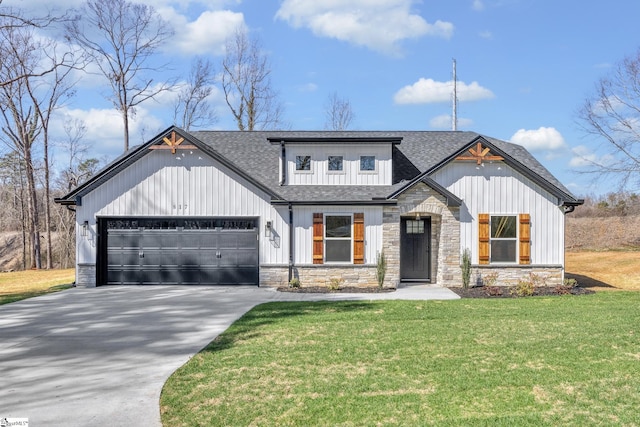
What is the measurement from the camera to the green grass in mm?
4941

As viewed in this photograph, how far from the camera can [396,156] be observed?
18.0 m

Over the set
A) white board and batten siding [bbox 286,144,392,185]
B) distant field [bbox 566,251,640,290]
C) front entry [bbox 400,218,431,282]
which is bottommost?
distant field [bbox 566,251,640,290]

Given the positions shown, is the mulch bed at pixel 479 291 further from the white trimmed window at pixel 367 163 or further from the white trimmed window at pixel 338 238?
the white trimmed window at pixel 367 163

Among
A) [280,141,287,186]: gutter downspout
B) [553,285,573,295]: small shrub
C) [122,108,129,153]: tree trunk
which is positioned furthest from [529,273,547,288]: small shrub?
[122,108,129,153]: tree trunk

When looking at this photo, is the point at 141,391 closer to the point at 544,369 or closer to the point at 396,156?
the point at 544,369

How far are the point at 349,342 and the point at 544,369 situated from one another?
9.95ft

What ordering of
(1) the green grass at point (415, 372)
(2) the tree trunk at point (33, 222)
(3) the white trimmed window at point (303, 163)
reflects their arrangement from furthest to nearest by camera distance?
1. (2) the tree trunk at point (33, 222)
2. (3) the white trimmed window at point (303, 163)
3. (1) the green grass at point (415, 372)

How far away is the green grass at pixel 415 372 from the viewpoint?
494cm

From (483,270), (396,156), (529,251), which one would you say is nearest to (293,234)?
(396,156)

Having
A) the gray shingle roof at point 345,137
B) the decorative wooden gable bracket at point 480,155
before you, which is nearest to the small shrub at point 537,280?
the gray shingle roof at point 345,137

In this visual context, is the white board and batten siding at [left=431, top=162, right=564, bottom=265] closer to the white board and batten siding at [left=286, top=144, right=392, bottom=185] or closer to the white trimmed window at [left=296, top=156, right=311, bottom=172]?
the white board and batten siding at [left=286, top=144, right=392, bottom=185]

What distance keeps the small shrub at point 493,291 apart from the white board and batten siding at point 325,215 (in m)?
3.60

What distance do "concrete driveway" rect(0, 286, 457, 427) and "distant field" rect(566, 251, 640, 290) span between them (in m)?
7.60

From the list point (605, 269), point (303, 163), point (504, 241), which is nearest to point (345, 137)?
point (303, 163)
